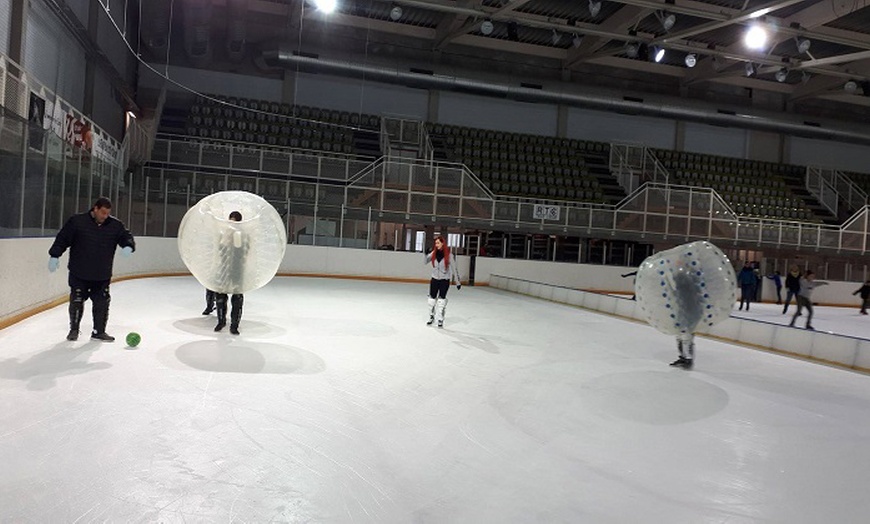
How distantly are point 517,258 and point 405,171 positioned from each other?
16.0 feet

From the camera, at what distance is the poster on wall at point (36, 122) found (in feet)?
23.6

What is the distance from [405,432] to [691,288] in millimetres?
3536

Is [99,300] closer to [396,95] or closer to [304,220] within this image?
[304,220]

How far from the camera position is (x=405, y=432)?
393cm

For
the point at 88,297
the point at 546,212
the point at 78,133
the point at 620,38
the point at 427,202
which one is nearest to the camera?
the point at 88,297

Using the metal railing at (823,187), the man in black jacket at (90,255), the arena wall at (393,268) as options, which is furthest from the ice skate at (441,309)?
the metal railing at (823,187)

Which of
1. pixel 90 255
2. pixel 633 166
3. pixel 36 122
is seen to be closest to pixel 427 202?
pixel 36 122

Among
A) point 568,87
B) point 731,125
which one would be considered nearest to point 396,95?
point 568,87

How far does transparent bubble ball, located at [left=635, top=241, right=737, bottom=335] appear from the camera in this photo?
6.01 metres

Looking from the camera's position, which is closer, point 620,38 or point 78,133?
point 78,133

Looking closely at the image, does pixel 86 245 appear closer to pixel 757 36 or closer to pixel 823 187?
pixel 757 36

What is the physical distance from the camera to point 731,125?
27.8 meters

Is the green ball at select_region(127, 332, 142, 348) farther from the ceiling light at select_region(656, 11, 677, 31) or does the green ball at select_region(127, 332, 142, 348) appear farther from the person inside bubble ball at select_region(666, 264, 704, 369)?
the ceiling light at select_region(656, 11, 677, 31)

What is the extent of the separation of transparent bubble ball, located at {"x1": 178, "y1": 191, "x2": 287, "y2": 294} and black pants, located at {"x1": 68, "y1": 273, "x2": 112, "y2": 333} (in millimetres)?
914
